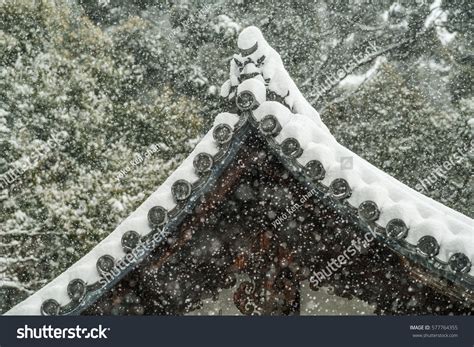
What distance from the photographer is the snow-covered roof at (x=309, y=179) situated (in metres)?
3.17

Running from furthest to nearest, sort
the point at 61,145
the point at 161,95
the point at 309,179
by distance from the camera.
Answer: the point at 161,95
the point at 61,145
the point at 309,179

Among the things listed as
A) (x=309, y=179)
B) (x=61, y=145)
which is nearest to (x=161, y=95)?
(x=61, y=145)

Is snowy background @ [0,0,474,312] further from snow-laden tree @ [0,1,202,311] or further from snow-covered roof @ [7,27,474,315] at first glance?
snow-covered roof @ [7,27,474,315]

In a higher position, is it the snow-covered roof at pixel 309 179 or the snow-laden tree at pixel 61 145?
the snow-covered roof at pixel 309 179

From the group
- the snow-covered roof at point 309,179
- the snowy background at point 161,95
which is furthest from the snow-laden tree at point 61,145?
the snow-covered roof at point 309,179

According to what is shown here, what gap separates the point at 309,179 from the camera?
11.2ft

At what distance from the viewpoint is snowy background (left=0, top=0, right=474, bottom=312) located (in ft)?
30.0

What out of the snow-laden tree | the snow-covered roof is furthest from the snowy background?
the snow-covered roof

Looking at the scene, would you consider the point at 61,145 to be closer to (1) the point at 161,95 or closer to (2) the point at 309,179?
(1) the point at 161,95

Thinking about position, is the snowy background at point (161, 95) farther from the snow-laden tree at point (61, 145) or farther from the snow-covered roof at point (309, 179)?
the snow-covered roof at point (309, 179)

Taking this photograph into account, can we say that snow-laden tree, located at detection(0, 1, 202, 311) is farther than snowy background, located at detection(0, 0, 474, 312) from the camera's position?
No

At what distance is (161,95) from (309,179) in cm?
770

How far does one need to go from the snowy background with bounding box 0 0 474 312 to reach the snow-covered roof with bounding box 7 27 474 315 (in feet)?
18.6

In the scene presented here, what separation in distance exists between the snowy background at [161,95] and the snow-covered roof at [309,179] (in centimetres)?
567
